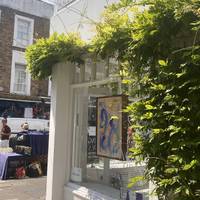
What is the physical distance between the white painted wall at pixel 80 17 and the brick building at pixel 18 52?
1207 centimetres

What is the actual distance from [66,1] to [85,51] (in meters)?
2.12

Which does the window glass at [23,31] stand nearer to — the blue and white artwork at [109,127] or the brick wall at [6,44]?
the brick wall at [6,44]

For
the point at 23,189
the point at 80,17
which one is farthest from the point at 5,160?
the point at 80,17

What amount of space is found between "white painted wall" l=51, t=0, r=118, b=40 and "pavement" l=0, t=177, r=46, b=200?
4.03 m

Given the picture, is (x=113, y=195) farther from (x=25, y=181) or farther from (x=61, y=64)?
(x=25, y=181)

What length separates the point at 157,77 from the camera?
13.0 ft

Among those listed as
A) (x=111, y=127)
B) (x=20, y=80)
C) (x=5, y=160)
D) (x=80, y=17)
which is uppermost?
(x=20, y=80)

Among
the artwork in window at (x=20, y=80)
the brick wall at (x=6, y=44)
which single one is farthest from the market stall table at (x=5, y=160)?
the artwork in window at (x=20, y=80)

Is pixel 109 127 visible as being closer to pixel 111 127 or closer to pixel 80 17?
pixel 111 127

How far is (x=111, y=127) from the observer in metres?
Result: 6.15

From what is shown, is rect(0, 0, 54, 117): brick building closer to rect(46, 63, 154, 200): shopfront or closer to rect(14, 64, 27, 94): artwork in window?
rect(14, 64, 27, 94): artwork in window

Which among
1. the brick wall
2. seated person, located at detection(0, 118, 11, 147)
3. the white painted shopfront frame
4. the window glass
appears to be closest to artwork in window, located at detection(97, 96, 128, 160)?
the white painted shopfront frame

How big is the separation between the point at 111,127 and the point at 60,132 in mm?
1351

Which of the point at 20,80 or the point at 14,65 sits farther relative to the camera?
the point at 20,80
